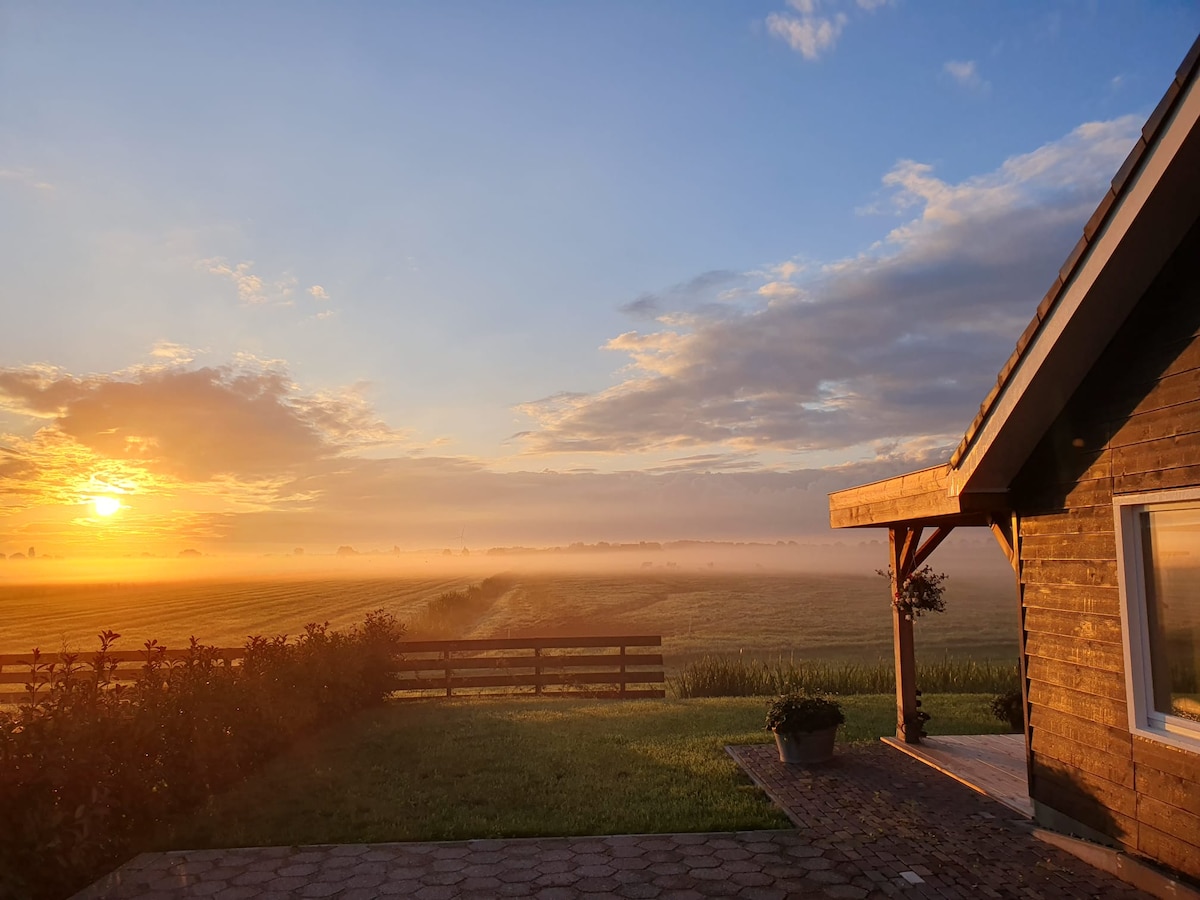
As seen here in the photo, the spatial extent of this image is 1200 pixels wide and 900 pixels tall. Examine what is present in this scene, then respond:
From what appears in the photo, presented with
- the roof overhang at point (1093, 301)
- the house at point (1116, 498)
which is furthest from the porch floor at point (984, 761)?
the roof overhang at point (1093, 301)

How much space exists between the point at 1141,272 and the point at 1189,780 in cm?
360

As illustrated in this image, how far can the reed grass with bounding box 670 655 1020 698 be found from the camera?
17.3m

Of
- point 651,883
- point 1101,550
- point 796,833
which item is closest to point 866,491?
point 1101,550

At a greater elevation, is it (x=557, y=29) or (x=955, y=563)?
(x=557, y=29)

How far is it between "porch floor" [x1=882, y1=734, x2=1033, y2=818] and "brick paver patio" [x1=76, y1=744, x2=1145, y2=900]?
0.39m

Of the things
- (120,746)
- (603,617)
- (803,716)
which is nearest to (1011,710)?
(803,716)

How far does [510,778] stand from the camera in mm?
9266

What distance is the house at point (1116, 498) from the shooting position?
5.43 metres

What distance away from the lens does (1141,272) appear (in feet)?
19.1

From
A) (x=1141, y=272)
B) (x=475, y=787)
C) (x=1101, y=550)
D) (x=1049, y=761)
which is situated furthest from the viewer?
(x=475, y=787)

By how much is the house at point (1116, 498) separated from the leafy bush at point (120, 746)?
799 cm

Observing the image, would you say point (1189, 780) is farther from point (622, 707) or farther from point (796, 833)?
point (622, 707)

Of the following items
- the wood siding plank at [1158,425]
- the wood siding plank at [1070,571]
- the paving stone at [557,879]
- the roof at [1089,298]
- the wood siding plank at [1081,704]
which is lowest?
the paving stone at [557,879]

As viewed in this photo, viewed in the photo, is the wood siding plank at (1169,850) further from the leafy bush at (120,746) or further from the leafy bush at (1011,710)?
the leafy bush at (120,746)
